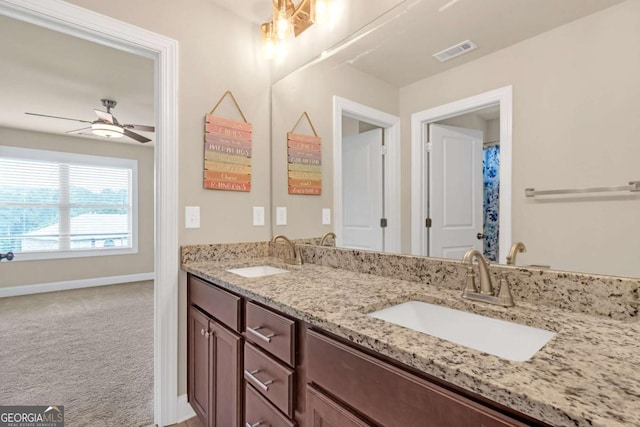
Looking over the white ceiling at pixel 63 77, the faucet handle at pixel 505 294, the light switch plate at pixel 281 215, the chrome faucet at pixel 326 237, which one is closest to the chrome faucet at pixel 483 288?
the faucet handle at pixel 505 294

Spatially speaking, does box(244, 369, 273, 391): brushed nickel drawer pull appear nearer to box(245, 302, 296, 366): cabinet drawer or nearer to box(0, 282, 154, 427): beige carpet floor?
box(245, 302, 296, 366): cabinet drawer

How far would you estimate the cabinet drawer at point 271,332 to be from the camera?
3.30ft

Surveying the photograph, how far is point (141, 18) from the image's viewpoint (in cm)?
171

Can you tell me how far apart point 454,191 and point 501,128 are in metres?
0.28

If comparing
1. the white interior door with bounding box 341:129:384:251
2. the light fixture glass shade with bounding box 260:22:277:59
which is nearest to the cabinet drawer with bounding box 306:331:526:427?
the white interior door with bounding box 341:129:384:251

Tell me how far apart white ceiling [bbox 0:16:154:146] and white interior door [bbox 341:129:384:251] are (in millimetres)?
2188

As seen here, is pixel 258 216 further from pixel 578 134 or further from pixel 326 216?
pixel 578 134

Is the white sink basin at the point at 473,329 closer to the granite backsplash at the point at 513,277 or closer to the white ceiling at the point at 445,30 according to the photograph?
the granite backsplash at the point at 513,277

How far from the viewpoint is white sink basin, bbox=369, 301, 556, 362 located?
848 mm

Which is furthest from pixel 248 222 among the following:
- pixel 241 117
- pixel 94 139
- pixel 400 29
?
pixel 94 139

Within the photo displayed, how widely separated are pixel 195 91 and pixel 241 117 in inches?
12.3

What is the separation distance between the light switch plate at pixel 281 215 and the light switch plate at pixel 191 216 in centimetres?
52

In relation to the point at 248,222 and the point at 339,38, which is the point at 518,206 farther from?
the point at 248,222

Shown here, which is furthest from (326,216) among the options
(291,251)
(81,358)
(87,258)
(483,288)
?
(87,258)
